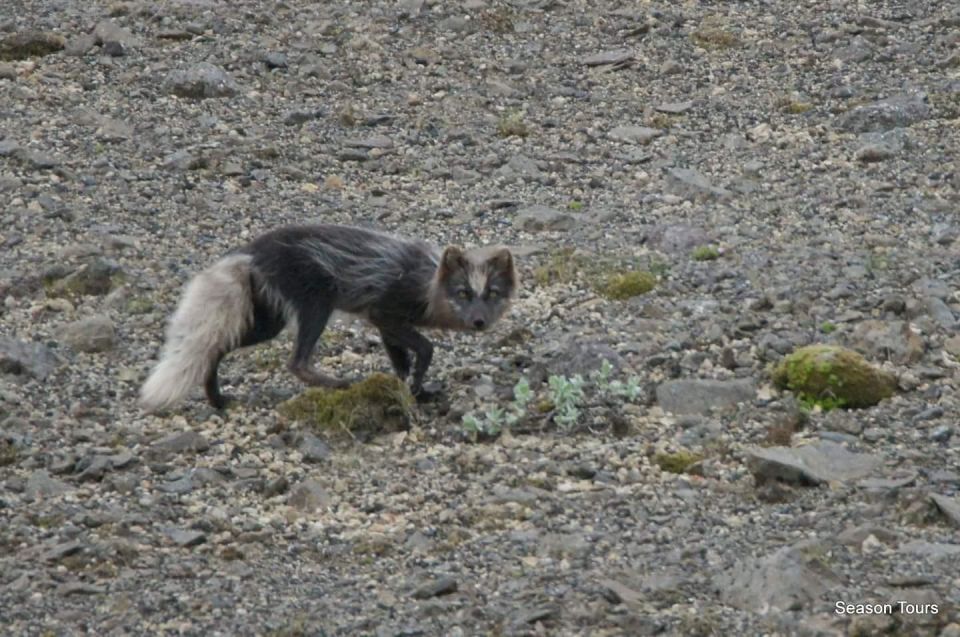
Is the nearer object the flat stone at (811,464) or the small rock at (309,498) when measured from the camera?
the flat stone at (811,464)

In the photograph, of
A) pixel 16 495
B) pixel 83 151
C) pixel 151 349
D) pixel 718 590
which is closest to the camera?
pixel 718 590

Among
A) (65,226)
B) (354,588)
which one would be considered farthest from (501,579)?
(65,226)

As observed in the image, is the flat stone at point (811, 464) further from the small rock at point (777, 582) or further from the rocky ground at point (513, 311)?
the small rock at point (777, 582)

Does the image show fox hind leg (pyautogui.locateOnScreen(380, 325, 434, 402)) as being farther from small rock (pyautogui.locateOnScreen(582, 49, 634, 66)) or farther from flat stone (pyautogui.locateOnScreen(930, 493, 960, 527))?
small rock (pyautogui.locateOnScreen(582, 49, 634, 66))

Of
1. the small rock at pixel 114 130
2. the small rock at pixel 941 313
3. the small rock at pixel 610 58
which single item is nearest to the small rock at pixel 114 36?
the small rock at pixel 114 130

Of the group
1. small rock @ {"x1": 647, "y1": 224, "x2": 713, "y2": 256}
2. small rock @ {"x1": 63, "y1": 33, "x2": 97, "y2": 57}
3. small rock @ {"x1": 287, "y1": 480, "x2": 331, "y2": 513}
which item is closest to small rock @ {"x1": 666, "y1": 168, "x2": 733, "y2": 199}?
small rock @ {"x1": 647, "y1": 224, "x2": 713, "y2": 256}

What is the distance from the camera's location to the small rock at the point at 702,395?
8609 millimetres

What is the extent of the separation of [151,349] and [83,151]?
3.31m

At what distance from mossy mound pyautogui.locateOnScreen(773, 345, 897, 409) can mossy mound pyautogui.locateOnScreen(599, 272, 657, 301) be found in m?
1.73

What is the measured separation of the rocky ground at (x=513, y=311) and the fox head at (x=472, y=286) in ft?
0.96

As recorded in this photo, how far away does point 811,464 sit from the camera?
25.2ft

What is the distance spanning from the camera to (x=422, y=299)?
31.0ft

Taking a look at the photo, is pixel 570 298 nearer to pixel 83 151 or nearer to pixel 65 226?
pixel 65 226

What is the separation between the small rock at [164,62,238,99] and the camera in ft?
44.7
